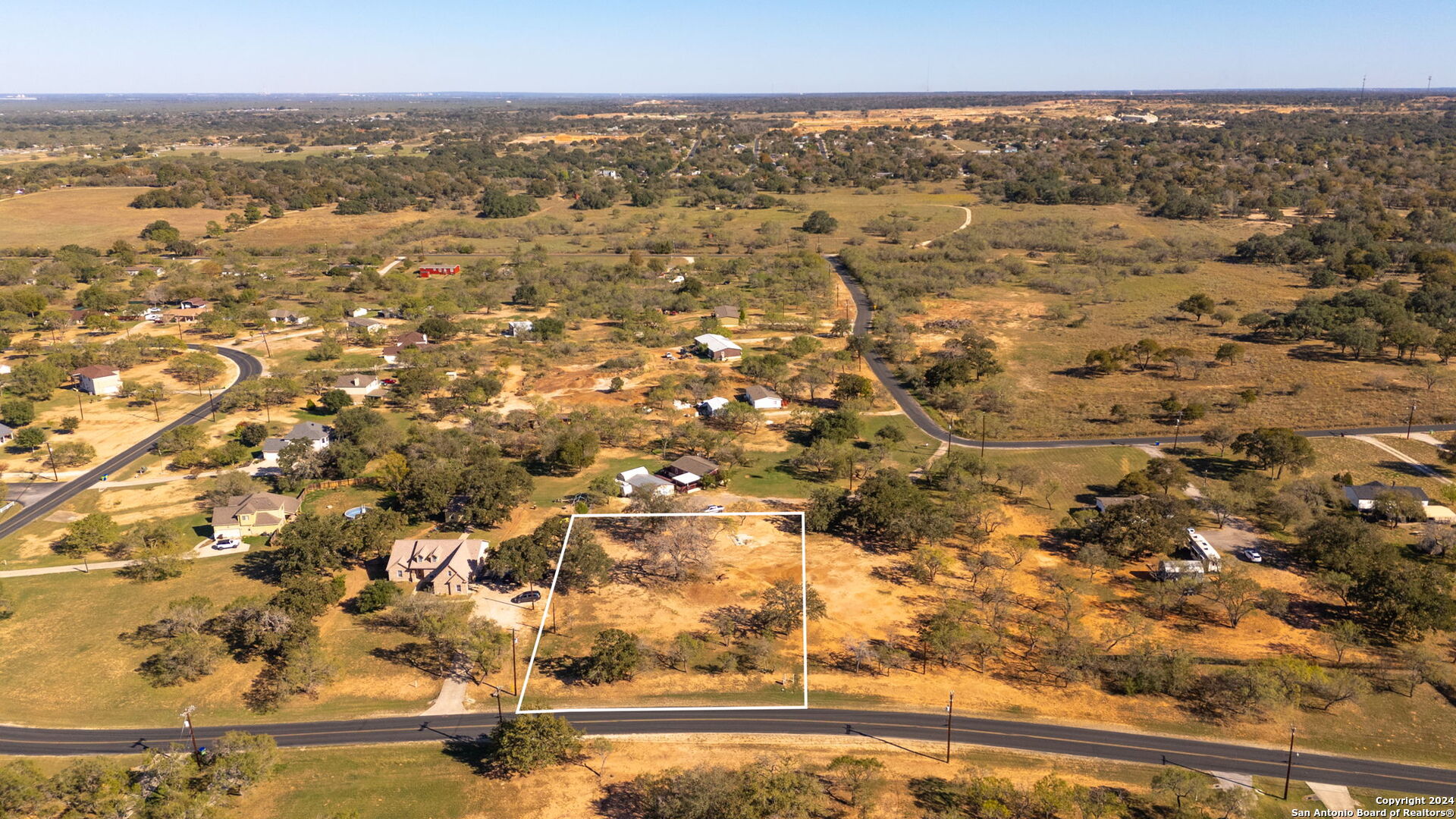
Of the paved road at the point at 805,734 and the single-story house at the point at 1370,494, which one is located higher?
the single-story house at the point at 1370,494

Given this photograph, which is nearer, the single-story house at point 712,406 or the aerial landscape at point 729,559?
the aerial landscape at point 729,559

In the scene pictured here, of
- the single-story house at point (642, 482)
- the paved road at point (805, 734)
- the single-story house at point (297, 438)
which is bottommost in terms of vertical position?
the paved road at point (805, 734)

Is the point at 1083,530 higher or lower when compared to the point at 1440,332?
lower

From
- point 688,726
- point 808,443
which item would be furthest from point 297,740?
point 808,443

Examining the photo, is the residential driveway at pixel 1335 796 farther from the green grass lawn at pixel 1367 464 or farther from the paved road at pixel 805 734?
the green grass lawn at pixel 1367 464

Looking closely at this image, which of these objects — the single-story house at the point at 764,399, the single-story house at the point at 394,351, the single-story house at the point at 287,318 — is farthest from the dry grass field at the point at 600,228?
the single-story house at the point at 764,399

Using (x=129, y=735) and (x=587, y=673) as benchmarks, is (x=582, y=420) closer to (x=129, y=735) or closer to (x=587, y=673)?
(x=587, y=673)
